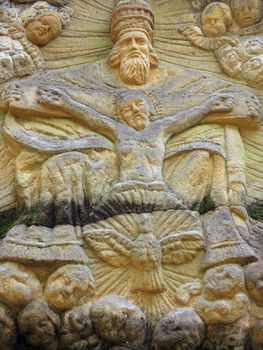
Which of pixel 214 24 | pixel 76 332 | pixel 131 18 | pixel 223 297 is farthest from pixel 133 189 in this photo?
pixel 214 24

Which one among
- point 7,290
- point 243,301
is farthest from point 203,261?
point 7,290

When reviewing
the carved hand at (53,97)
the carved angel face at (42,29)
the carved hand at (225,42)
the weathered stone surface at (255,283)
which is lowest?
the weathered stone surface at (255,283)

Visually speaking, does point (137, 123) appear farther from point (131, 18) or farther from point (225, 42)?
point (225, 42)

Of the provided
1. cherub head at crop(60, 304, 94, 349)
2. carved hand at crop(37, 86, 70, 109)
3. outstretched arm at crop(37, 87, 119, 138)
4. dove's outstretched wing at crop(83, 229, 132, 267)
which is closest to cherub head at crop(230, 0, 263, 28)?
outstretched arm at crop(37, 87, 119, 138)

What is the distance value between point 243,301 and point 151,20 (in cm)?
257

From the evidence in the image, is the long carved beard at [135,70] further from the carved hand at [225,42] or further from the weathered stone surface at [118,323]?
the weathered stone surface at [118,323]

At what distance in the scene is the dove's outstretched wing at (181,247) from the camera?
5621mm

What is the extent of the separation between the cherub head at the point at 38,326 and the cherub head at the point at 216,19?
2875 mm

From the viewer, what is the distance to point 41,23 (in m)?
6.98

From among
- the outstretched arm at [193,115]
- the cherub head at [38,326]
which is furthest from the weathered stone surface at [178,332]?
the outstretched arm at [193,115]

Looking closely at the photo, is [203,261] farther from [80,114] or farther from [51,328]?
[80,114]

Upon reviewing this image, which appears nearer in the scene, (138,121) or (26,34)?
(138,121)

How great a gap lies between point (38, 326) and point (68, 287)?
0.97ft

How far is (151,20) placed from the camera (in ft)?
23.0
